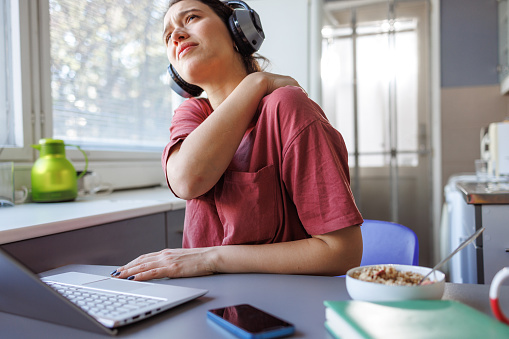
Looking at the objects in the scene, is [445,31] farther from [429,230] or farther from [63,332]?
[63,332]

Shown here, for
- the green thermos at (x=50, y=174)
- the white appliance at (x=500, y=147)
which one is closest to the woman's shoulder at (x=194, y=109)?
the green thermos at (x=50, y=174)

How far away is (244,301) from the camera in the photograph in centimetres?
67

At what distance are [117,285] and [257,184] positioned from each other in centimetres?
36

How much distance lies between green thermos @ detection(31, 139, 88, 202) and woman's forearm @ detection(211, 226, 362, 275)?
1.10 metres

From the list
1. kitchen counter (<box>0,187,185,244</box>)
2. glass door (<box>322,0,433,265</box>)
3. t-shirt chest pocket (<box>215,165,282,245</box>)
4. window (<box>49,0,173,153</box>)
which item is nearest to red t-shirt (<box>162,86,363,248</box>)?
t-shirt chest pocket (<box>215,165,282,245</box>)

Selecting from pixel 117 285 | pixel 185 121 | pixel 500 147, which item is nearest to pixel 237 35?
pixel 185 121

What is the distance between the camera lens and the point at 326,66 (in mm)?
3873

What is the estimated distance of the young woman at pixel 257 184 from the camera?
863mm

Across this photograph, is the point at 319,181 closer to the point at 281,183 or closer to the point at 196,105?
the point at 281,183

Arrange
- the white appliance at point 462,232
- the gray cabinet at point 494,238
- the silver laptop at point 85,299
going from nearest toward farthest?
1. the silver laptop at point 85,299
2. the gray cabinet at point 494,238
3. the white appliance at point 462,232

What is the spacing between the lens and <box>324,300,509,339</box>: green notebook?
44cm

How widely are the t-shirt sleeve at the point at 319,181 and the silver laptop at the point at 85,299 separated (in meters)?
0.29

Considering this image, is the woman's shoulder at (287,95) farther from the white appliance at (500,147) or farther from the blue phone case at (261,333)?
the white appliance at (500,147)

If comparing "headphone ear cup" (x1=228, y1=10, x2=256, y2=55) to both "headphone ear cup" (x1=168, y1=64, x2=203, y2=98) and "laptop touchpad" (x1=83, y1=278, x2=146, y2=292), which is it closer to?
"headphone ear cup" (x1=168, y1=64, x2=203, y2=98)
